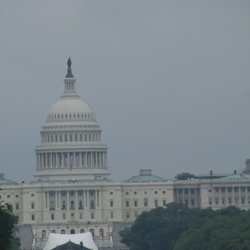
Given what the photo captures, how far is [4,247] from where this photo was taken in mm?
173000

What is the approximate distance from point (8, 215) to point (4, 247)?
7.33 metres

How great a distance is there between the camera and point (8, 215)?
180 metres
